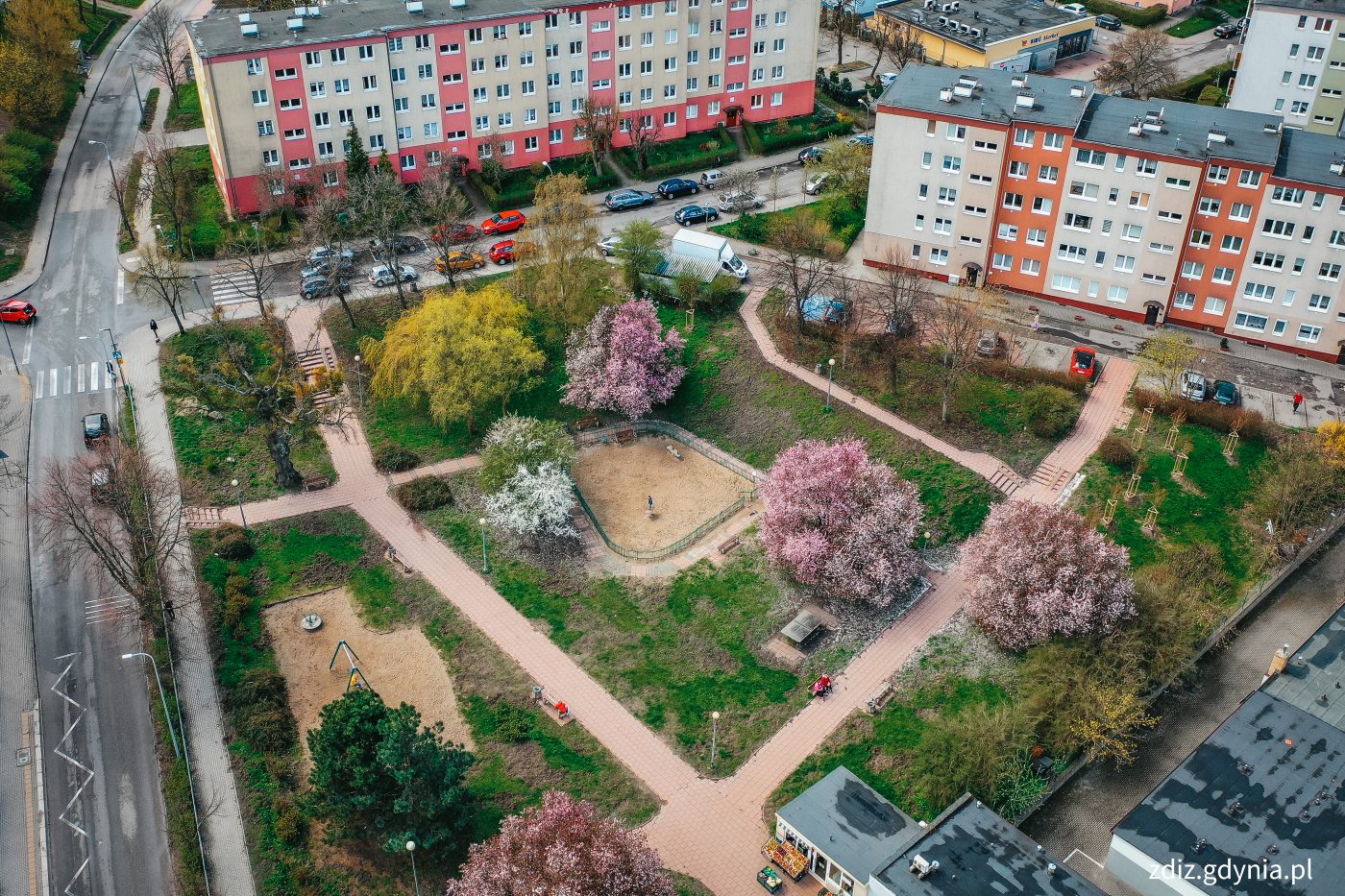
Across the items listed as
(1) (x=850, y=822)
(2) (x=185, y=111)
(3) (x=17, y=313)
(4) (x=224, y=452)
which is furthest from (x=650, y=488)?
(2) (x=185, y=111)

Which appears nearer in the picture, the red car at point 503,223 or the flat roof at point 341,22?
the flat roof at point 341,22

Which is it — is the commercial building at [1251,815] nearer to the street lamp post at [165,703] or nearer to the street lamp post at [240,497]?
the street lamp post at [165,703]

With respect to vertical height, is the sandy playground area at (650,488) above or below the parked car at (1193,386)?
below

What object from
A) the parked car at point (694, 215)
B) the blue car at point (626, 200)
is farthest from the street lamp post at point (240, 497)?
the parked car at point (694, 215)

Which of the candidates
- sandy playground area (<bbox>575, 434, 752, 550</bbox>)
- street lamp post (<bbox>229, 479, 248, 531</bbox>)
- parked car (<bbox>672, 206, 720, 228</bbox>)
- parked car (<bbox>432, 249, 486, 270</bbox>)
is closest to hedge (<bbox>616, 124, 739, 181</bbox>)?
parked car (<bbox>672, 206, 720, 228</bbox>)

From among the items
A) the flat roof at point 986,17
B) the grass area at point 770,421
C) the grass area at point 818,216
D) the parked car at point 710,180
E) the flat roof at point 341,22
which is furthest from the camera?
the flat roof at point 986,17

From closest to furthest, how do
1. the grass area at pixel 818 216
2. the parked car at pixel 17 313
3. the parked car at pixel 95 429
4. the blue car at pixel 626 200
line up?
the parked car at pixel 95 429
the parked car at pixel 17 313
the grass area at pixel 818 216
the blue car at pixel 626 200

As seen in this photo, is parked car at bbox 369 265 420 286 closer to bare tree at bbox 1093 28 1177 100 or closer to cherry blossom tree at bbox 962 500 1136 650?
cherry blossom tree at bbox 962 500 1136 650

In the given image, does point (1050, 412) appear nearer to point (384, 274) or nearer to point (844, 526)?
point (844, 526)
